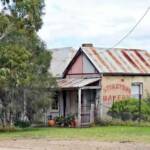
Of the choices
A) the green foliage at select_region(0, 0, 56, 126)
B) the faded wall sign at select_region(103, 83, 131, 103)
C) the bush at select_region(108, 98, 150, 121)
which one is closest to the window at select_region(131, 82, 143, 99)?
the faded wall sign at select_region(103, 83, 131, 103)

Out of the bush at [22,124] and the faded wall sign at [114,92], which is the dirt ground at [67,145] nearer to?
the bush at [22,124]

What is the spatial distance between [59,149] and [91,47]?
21.9 meters

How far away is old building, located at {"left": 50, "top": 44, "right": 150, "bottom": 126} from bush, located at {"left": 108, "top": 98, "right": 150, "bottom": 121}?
3.39ft

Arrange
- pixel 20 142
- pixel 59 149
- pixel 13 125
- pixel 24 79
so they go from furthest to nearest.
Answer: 1. pixel 13 125
2. pixel 24 79
3. pixel 20 142
4. pixel 59 149

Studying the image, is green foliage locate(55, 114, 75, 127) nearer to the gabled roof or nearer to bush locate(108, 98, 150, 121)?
bush locate(108, 98, 150, 121)

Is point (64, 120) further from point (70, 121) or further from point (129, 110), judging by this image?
point (129, 110)

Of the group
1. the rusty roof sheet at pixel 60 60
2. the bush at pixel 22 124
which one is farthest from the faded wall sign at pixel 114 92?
the bush at pixel 22 124

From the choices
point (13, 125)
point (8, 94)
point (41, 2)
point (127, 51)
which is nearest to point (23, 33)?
point (41, 2)

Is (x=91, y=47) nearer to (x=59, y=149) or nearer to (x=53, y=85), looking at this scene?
(x=53, y=85)

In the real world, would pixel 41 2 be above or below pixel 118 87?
above

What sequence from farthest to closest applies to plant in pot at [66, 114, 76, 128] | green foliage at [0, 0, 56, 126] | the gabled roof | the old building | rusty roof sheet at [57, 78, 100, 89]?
the gabled roof < the old building < rusty roof sheet at [57, 78, 100, 89] < plant in pot at [66, 114, 76, 128] < green foliage at [0, 0, 56, 126]

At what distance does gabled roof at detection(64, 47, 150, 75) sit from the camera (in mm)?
40500

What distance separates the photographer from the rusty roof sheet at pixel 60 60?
147 ft

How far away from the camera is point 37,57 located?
35656mm
